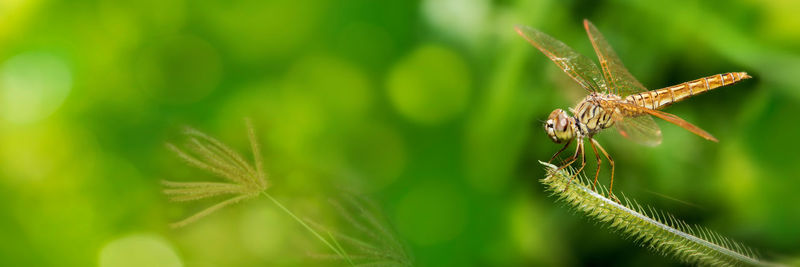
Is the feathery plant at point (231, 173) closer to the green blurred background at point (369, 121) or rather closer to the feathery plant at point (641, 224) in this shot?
the green blurred background at point (369, 121)

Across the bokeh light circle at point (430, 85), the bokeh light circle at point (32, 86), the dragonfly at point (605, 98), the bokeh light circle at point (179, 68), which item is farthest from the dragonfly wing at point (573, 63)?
the bokeh light circle at point (32, 86)

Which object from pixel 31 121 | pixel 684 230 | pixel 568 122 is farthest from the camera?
pixel 31 121

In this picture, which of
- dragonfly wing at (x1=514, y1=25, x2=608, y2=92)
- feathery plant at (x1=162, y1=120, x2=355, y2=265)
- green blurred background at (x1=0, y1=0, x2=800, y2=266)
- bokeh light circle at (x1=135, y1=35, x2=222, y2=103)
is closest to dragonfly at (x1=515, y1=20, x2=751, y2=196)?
dragonfly wing at (x1=514, y1=25, x2=608, y2=92)

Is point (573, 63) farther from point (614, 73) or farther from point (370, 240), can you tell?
point (370, 240)

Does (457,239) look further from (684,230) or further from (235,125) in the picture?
(684,230)

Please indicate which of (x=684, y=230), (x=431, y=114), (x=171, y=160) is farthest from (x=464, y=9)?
(x=684, y=230)
